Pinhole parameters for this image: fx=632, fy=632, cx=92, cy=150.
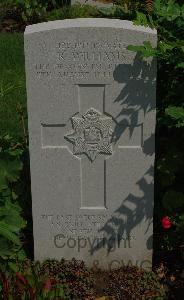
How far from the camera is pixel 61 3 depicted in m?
10.5

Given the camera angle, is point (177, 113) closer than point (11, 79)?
Yes

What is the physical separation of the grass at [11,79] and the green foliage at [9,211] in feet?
4.90

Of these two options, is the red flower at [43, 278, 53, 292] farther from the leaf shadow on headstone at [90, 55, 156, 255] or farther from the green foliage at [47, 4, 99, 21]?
the green foliage at [47, 4, 99, 21]

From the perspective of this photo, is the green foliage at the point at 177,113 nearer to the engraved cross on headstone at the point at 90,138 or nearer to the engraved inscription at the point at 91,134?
the engraved cross on headstone at the point at 90,138

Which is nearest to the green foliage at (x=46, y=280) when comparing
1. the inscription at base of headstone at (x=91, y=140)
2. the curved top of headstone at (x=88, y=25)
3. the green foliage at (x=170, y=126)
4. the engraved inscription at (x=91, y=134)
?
the inscription at base of headstone at (x=91, y=140)

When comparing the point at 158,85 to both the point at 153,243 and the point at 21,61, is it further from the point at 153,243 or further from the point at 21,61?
the point at 21,61

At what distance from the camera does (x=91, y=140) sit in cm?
411

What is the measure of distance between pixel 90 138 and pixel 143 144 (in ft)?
1.14

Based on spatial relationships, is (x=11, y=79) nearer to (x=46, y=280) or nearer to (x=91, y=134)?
(x=91, y=134)

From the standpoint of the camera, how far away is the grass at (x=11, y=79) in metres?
6.48

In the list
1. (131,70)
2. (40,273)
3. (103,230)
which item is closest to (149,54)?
(131,70)

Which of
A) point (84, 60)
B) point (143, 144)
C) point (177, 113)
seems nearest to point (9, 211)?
point (143, 144)

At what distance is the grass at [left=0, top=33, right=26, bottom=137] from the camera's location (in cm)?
648

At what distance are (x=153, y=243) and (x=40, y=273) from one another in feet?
2.87
